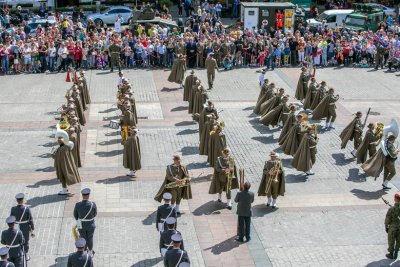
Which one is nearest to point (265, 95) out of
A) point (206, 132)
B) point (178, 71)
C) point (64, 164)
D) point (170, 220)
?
point (206, 132)

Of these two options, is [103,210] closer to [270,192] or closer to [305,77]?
[270,192]

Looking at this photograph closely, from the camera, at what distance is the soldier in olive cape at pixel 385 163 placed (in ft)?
61.5

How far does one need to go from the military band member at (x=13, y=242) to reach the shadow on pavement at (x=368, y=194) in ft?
29.8

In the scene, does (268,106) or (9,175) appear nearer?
(9,175)

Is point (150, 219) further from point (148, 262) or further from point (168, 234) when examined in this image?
point (168, 234)

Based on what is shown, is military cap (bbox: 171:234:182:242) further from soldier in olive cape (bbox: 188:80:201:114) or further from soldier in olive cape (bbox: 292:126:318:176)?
soldier in olive cape (bbox: 188:80:201:114)

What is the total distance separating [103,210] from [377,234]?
21.4 ft

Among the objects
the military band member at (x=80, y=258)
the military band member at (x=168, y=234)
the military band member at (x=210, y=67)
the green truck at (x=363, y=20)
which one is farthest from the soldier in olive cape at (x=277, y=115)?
the green truck at (x=363, y=20)

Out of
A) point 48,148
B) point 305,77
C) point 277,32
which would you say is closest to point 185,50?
point 277,32

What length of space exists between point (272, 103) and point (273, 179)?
25.0 ft

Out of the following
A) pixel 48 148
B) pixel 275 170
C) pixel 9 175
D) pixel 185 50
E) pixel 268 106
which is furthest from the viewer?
pixel 185 50

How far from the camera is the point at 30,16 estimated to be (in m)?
42.8

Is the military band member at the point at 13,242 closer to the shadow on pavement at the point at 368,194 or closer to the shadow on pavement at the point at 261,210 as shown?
the shadow on pavement at the point at 261,210

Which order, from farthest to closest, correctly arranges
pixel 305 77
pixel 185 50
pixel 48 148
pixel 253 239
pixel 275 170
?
1. pixel 185 50
2. pixel 305 77
3. pixel 48 148
4. pixel 275 170
5. pixel 253 239
